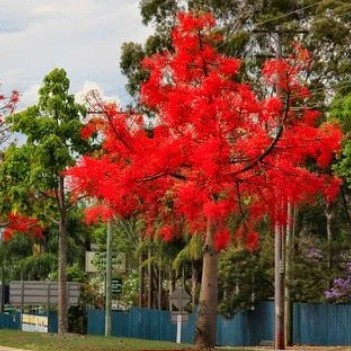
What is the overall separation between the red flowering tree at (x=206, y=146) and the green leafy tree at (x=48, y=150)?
6.66m

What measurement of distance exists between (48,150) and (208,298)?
30.7 ft

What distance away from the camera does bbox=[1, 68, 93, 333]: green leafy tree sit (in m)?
30.7

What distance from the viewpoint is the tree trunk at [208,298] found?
77.7 ft

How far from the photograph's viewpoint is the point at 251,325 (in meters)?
41.2

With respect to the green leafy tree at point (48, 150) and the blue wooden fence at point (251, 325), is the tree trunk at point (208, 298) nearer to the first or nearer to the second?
the green leafy tree at point (48, 150)

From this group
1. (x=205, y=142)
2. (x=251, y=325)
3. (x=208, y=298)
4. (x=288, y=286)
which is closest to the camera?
(x=205, y=142)

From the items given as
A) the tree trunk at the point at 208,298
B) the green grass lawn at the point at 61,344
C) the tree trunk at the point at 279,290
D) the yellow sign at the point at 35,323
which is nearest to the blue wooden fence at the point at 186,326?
the yellow sign at the point at 35,323

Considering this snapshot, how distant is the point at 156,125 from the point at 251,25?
17.5 metres

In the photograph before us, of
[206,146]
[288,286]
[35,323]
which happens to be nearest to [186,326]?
[35,323]

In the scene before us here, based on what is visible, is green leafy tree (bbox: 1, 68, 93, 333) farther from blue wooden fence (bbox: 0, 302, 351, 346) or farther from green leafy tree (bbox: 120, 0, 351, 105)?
blue wooden fence (bbox: 0, 302, 351, 346)

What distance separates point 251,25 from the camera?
40.3m

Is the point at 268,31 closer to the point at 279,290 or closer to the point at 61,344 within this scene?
the point at 279,290

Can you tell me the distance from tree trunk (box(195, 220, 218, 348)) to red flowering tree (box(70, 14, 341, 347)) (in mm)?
25

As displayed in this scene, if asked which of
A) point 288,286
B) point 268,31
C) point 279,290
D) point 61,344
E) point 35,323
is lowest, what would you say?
point 61,344
